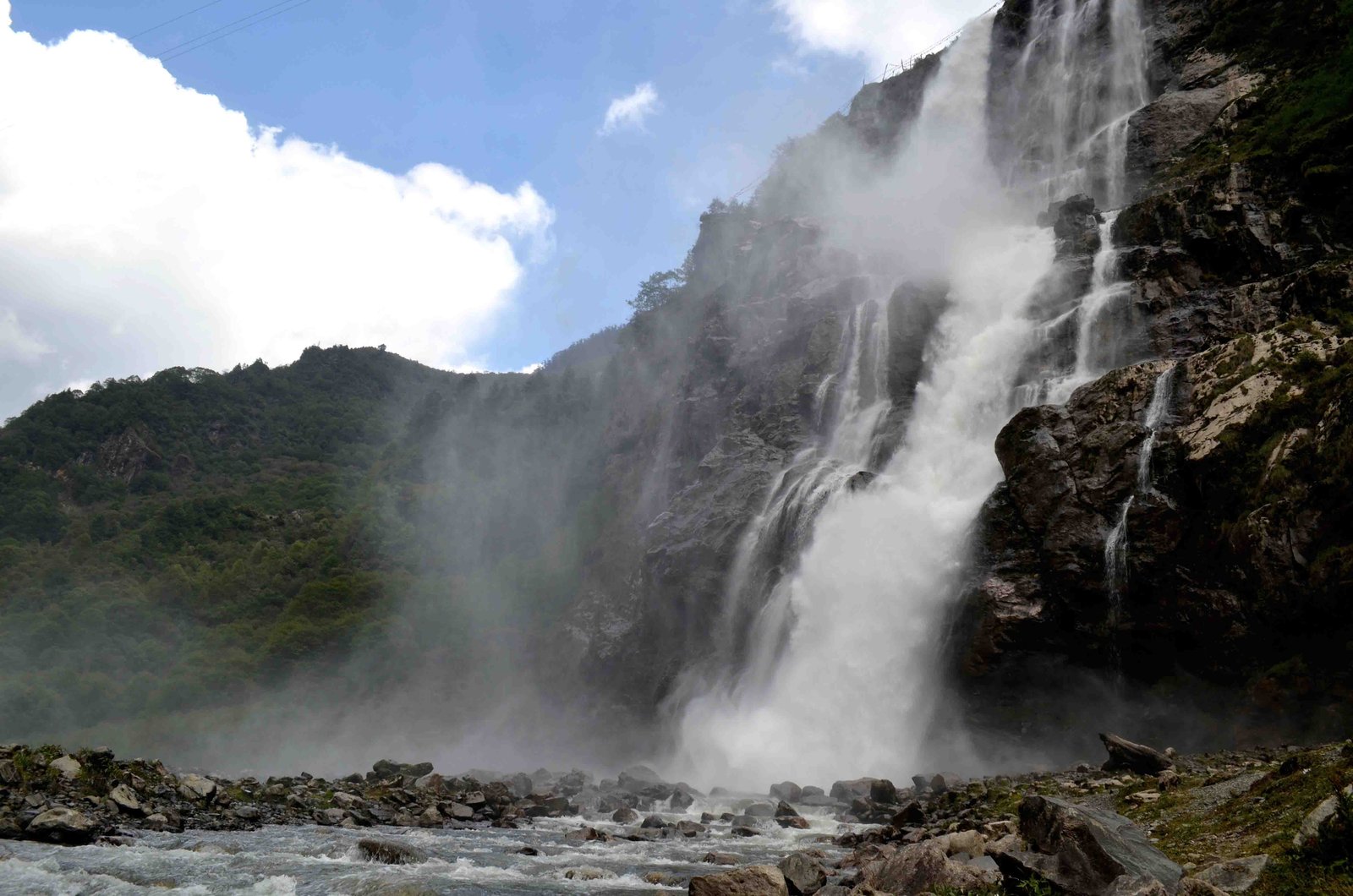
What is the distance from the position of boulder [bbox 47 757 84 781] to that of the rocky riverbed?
1.6 inches

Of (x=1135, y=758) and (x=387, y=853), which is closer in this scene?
(x=387, y=853)

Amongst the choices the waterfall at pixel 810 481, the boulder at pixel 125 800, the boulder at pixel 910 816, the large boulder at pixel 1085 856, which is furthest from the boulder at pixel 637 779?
the large boulder at pixel 1085 856

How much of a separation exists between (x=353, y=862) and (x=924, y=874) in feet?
35.7

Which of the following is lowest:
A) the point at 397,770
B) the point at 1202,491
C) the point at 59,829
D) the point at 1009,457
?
the point at 59,829

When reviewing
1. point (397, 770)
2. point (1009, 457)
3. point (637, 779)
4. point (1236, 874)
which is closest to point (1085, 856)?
point (1236, 874)

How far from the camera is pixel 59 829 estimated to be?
53.0 feet

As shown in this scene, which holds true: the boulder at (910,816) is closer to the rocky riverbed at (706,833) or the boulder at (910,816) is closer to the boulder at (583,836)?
the rocky riverbed at (706,833)

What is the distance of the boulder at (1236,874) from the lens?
755 centimetres

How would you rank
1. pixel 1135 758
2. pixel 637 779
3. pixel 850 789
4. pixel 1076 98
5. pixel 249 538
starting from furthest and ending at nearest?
pixel 249 538 < pixel 1076 98 < pixel 637 779 < pixel 850 789 < pixel 1135 758

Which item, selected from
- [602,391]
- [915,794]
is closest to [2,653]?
[602,391]

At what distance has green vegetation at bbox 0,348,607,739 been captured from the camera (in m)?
68.7

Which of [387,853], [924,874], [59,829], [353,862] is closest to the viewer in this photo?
[924,874]

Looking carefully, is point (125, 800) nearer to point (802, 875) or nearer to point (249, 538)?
point (802, 875)

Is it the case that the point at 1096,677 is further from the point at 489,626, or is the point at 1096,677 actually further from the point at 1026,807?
the point at 489,626
